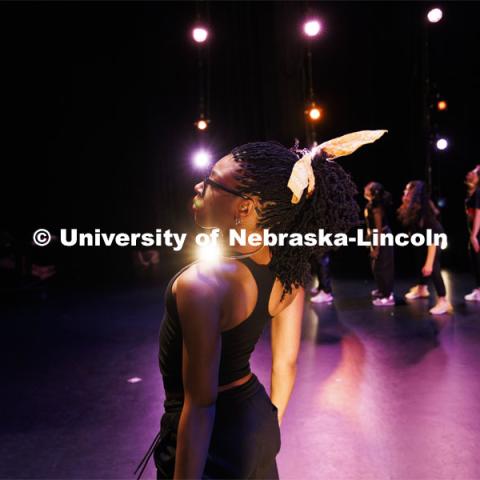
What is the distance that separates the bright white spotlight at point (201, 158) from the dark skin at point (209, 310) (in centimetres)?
847

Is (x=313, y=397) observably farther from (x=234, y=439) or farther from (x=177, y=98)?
(x=177, y=98)

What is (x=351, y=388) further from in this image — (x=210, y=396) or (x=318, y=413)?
(x=210, y=396)

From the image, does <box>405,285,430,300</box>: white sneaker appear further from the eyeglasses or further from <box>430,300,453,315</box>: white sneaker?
the eyeglasses

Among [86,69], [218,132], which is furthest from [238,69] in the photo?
[86,69]

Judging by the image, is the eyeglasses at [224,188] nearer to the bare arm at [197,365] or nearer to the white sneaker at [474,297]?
the bare arm at [197,365]

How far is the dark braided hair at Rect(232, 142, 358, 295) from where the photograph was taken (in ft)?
3.67

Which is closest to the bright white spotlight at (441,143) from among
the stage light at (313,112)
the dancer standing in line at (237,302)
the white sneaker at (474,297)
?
the stage light at (313,112)

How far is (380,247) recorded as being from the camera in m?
6.20

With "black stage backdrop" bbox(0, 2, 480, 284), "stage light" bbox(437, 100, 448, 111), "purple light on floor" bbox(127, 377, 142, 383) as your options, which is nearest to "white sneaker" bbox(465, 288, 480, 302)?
"black stage backdrop" bbox(0, 2, 480, 284)

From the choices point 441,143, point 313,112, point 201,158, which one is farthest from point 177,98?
point 441,143

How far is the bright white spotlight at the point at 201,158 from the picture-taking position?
Answer: 31.4 feet

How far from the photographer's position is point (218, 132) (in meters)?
9.87

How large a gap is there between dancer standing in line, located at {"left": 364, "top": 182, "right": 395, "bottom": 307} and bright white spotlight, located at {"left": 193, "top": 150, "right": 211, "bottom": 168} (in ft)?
13.9

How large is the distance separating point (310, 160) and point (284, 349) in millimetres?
503
